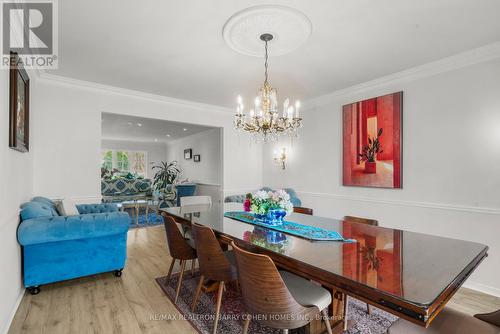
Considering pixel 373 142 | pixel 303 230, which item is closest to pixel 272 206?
pixel 303 230

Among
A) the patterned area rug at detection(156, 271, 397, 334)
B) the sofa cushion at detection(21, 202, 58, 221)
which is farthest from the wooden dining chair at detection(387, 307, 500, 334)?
the sofa cushion at detection(21, 202, 58, 221)

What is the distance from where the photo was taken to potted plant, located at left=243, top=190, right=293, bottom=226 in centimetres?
215

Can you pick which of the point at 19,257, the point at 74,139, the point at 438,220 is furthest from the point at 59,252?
the point at 438,220

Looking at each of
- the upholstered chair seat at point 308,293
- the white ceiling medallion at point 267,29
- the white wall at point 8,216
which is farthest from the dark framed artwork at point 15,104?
the upholstered chair seat at point 308,293

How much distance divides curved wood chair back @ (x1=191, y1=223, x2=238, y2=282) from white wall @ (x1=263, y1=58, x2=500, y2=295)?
2.61 metres

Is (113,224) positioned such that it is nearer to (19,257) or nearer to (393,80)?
(19,257)

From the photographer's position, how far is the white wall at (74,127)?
3.44 m

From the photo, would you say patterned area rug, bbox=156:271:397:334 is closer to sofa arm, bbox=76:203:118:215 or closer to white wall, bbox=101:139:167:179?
sofa arm, bbox=76:203:118:215

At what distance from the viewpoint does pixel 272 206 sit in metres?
2.15

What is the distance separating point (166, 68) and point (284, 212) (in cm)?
236

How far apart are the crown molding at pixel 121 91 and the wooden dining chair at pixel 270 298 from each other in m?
3.62

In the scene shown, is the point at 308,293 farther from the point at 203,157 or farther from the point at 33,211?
the point at 203,157
